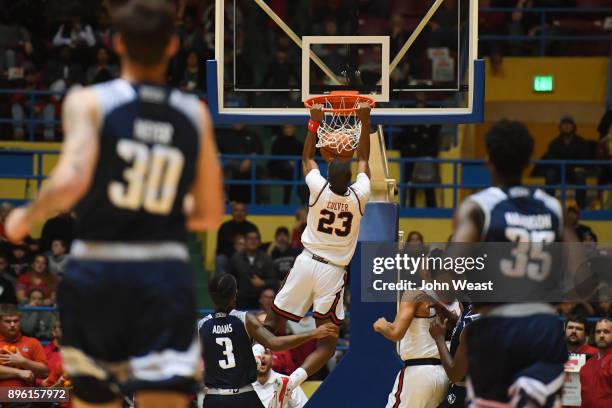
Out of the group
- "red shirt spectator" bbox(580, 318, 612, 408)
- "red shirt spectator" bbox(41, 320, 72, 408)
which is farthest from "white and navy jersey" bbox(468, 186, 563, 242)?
"red shirt spectator" bbox(41, 320, 72, 408)

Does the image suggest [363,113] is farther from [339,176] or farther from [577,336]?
[577,336]

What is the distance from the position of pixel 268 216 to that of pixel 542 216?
13.0 metres

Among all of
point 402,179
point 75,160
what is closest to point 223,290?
point 75,160

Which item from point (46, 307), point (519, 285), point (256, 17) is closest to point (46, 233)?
point (46, 307)

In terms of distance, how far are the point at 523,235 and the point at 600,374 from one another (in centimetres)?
656

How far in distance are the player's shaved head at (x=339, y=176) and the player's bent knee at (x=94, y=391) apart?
499 centimetres

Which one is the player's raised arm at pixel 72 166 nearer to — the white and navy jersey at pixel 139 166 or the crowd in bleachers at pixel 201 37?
the white and navy jersey at pixel 139 166

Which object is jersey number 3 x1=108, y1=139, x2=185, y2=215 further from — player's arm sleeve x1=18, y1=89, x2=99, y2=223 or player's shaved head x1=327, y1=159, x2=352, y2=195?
player's shaved head x1=327, y1=159, x2=352, y2=195

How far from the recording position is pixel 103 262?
17.4 ft

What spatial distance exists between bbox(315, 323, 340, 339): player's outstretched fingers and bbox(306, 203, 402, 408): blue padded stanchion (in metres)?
0.29

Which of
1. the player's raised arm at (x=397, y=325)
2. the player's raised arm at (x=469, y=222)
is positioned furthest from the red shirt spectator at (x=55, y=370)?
the player's raised arm at (x=469, y=222)

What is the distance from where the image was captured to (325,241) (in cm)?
1063

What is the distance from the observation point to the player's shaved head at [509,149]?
6.15m

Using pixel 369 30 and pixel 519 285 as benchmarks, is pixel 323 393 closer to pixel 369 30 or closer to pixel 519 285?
pixel 519 285
